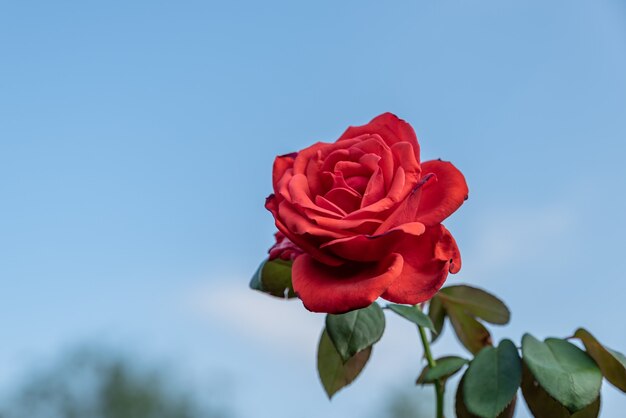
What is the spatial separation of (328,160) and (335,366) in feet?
0.99

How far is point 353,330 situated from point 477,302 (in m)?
0.26

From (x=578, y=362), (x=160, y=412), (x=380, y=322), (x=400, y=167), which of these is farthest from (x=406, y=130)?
(x=160, y=412)

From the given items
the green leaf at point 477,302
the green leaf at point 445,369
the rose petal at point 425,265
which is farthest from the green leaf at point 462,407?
the rose petal at point 425,265

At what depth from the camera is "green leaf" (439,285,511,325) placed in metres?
0.84

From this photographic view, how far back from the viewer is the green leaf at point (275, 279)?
74cm

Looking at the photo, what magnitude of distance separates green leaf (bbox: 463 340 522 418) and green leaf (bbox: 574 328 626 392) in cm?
8

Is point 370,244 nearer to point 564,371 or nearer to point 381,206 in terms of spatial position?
point 381,206

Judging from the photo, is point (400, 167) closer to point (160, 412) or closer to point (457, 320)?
point (457, 320)

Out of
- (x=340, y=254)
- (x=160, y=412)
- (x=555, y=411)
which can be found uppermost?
(x=340, y=254)

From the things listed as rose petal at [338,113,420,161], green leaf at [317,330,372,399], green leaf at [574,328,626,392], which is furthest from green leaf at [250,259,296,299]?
green leaf at [574,328,626,392]

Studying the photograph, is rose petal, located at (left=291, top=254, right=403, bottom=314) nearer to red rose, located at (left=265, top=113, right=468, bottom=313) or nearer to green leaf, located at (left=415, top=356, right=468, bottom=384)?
red rose, located at (left=265, top=113, right=468, bottom=313)

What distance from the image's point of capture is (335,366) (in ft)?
2.60

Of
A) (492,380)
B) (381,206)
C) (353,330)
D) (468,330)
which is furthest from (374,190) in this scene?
(468,330)

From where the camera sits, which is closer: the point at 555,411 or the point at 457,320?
the point at 555,411
